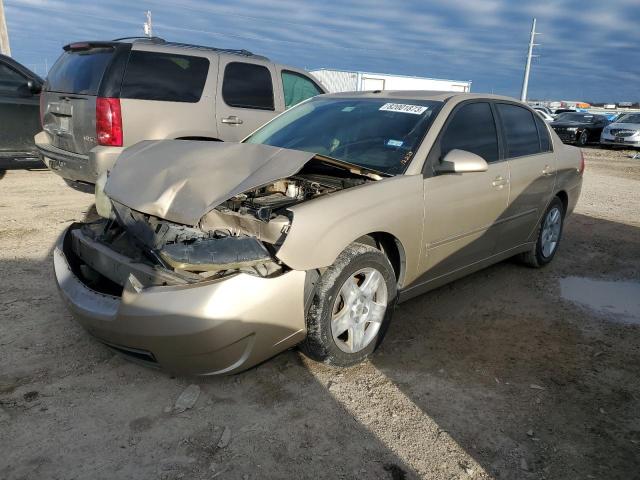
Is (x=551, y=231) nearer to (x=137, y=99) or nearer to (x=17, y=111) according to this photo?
(x=137, y=99)

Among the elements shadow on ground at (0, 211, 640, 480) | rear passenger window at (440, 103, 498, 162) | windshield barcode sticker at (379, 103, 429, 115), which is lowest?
shadow on ground at (0, 211, 640, 480)

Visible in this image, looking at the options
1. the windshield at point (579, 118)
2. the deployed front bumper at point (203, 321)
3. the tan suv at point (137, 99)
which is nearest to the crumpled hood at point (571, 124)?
the windshield at point (579, 118)

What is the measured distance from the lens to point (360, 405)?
2.84m

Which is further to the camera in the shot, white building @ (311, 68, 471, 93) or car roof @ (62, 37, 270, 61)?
white building @ (311, 68, 471, 93)

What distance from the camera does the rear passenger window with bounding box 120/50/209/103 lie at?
573 centimetres

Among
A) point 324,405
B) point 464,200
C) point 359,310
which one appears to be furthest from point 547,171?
point 324,405

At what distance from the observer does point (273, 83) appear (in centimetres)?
711

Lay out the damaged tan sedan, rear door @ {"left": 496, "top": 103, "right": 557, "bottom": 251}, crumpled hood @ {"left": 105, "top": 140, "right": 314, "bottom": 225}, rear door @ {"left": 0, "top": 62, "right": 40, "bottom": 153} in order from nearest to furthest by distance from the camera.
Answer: the damaged tan sedan
crumpled hood @ {"left": 105, "top": 140, "right": 314, "bottom": 225}
rear door @ {"left": 496, "top": 103, "right": 557, "bottom": 251}
rear door @ {"left": 0, "top": 62, "right": 40, "bottom": 153}

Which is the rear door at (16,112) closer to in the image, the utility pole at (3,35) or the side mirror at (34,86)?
the side mirror at (34,86)

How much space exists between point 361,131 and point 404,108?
1.27 feet

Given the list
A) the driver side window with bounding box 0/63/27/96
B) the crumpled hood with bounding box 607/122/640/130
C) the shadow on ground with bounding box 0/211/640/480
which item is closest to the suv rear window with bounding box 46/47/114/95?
the driver side window with bounding box 0/63/27/96

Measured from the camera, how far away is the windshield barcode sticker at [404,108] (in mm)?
3881

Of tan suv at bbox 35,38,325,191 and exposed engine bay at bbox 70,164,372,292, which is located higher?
tan suv at bbox 35,38,325,191

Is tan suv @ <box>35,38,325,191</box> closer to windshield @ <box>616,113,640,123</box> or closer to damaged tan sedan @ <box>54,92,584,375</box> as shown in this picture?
damaged tan sedan @ <box>54,92,584,375</box>
